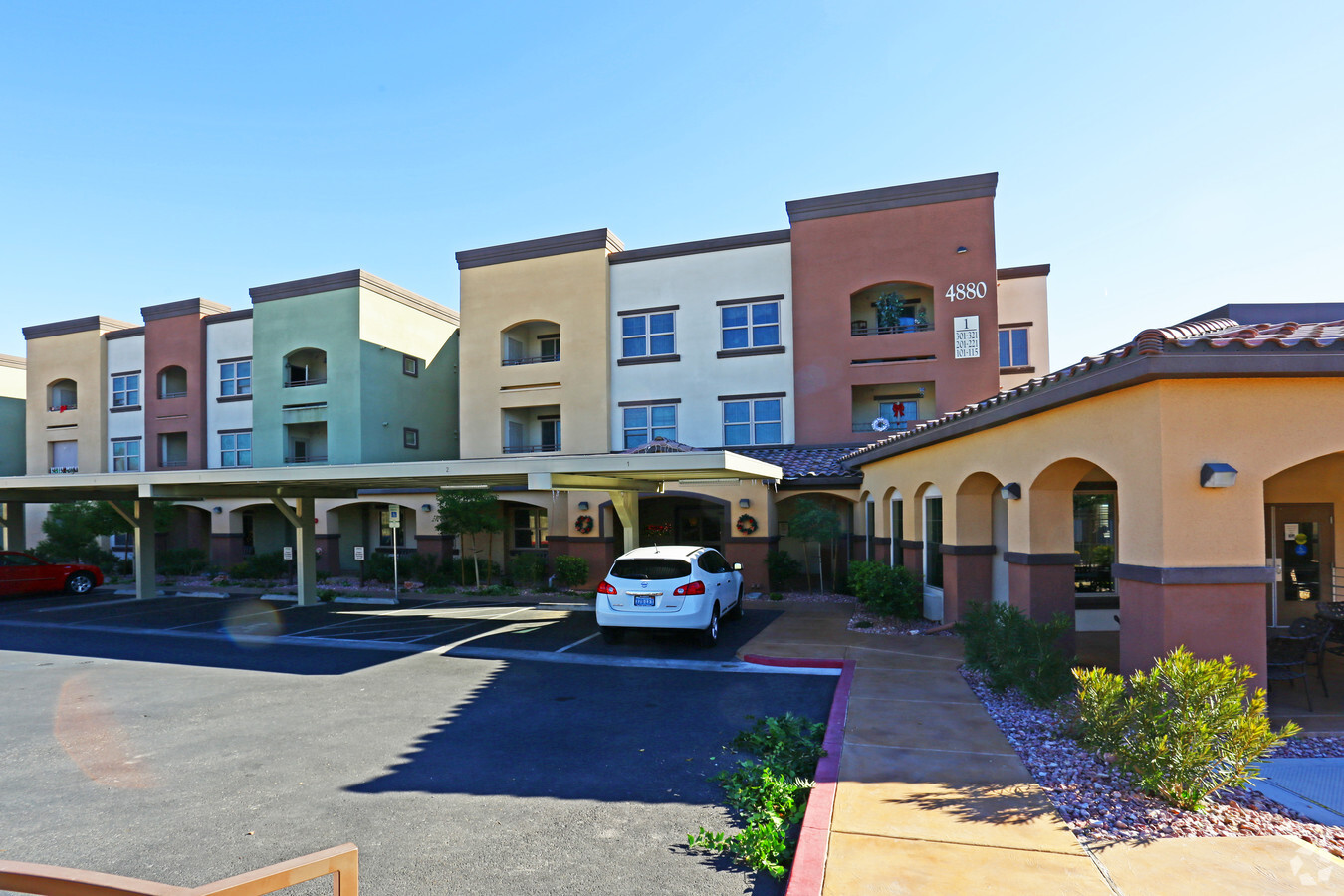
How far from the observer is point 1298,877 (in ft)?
15.5

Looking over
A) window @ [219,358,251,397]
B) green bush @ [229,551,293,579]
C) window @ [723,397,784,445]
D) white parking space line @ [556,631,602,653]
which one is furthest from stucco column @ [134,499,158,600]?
window @ [723,397,784,445]

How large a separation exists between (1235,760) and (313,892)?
6619mm

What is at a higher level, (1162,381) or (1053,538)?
(1162,381)

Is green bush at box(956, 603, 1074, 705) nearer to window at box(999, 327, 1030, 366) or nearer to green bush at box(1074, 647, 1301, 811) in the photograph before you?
green bush at box(1074, 647, 1301, 811)

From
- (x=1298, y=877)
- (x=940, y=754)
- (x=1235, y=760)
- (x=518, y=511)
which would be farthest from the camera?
(x=518, y=511)

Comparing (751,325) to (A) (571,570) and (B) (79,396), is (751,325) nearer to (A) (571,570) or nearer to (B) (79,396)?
(A) (571,570)

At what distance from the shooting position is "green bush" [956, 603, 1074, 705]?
8.46m

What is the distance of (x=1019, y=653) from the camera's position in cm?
888

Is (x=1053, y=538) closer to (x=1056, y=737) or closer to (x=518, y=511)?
(x=1056, y=737)

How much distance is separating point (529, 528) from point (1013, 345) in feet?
58.7

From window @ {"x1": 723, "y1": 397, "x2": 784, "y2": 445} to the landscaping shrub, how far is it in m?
16.1

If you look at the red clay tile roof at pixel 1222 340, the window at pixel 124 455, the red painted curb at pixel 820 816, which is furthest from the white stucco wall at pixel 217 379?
the red clay tile roof at pixel 1222 340

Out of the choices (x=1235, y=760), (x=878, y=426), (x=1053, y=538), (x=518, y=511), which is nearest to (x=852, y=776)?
(x=1235, y=760)

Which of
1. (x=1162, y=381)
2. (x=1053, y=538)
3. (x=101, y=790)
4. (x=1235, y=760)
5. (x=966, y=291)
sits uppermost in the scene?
(x=966, y=291)
